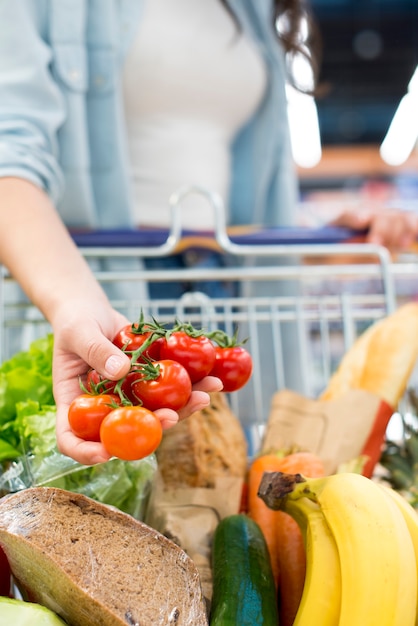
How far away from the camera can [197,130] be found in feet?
6.30

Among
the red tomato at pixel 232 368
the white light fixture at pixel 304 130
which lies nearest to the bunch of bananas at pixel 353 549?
the red tomato at pixel 232 368

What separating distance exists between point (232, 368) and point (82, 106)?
94cm

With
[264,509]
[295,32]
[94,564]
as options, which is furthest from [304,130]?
[94,564]

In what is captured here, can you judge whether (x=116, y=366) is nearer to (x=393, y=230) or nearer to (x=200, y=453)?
(x=200, y=453)

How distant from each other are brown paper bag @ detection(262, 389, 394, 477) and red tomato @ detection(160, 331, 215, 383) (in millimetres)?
412

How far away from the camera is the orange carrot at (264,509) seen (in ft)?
3.59

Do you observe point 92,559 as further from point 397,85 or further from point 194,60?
point 397,85

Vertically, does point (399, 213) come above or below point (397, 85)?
below

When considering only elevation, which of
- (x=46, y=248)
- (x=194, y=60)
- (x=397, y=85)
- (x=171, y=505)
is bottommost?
(x=171, y=505)

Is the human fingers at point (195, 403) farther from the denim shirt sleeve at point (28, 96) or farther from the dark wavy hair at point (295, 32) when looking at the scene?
the dark wavy hair at point (295, 32)

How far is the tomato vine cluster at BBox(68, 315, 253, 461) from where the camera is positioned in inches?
32.1

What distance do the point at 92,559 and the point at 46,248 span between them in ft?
1.85

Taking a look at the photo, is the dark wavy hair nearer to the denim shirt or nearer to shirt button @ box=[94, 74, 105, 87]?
the denim shirt

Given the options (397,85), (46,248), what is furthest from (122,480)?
(397,85)
